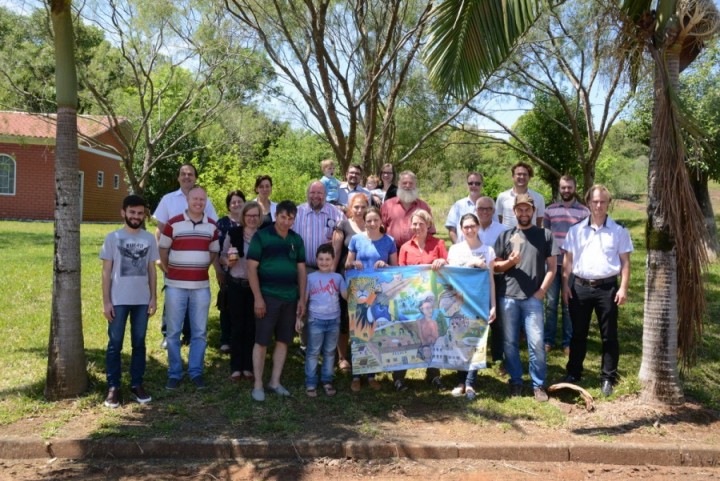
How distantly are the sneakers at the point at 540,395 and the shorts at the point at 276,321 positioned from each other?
8.54ft

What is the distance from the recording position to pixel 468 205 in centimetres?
Result: 759

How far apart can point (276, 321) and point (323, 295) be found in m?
Result: 0.56

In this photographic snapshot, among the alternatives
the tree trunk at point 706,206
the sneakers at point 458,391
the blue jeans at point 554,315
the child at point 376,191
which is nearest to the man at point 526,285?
the sneakers at point 458,391

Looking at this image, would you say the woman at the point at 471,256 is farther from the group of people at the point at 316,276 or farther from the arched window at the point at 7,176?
the arched window at the point at 7,176

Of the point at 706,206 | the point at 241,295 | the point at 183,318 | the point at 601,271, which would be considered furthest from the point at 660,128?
the point at 706,206

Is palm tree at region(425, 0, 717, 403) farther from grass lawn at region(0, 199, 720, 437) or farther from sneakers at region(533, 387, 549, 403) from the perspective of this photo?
sneakers at region(533, 387, 549, 403)

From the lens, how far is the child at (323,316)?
246 inches

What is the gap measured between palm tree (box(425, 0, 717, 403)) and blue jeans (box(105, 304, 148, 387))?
12.7 ft

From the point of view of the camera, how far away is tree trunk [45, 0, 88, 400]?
594cm

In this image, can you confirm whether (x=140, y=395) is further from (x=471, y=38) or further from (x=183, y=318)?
(x=471, y=38)

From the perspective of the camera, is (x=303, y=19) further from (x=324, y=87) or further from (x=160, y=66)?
(x=160, y=66)

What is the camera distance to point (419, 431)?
18.0ft

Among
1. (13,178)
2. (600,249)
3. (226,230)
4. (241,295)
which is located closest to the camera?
(600,249)

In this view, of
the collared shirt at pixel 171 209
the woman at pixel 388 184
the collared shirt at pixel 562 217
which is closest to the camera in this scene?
the collared shirt at pixel 171 209
